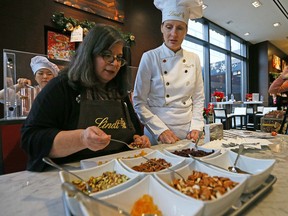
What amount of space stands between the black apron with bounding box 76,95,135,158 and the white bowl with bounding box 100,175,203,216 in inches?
22.8

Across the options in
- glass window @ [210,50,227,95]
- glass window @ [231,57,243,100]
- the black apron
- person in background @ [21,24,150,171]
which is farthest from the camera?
glass window @ [231,57,243,100]

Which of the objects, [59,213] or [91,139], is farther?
[91,139]

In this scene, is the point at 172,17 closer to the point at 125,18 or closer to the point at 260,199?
the point at 260,199

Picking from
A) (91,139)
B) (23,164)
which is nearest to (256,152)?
(91,139)

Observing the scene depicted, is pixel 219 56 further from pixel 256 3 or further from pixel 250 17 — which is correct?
pixel 256 3

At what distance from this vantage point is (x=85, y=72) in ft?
3.42

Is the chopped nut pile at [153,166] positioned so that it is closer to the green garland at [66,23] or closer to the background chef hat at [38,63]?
the background chef hat at [38,63]

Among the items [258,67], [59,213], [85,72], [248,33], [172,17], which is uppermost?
[248,33]

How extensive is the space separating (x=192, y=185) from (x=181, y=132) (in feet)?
3.28

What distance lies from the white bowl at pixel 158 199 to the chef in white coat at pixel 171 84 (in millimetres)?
925

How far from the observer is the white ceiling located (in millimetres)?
5238

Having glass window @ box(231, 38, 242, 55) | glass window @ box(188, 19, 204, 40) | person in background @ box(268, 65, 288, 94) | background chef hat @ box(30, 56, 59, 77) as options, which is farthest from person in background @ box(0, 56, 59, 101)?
glass window @ box(231, 38, 242, 55)

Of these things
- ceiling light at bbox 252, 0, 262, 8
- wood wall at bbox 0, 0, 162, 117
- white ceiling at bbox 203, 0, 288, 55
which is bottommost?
wood wall at bbox 0, 0, 162, 117

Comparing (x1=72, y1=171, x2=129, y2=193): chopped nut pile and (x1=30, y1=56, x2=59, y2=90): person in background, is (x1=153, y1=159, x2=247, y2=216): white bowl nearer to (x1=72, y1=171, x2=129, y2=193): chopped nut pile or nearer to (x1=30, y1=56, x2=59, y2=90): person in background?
(x1=72, y1=171, x2=129, y2=193): chopped nut pile
